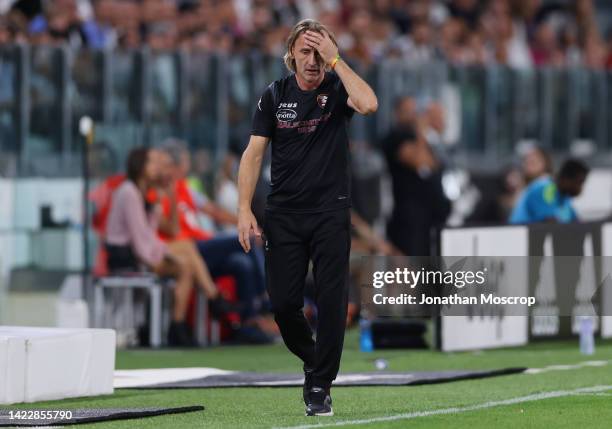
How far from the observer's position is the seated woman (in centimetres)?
1678

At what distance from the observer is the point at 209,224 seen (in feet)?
60.7

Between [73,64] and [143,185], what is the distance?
147cm

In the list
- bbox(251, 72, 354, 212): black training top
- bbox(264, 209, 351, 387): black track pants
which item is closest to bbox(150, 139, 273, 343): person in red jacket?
bbox(264, 209, 351, 387): black track pants

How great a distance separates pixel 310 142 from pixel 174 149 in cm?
821

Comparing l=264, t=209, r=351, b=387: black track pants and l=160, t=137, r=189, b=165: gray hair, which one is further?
l=160, t=137, r=189, b=165: gray hair

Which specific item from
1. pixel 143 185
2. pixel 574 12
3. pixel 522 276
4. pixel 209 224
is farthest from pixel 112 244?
pixel 574 12

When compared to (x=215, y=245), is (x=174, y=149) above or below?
above

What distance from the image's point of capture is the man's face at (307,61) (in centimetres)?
928

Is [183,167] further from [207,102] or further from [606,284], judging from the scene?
[606,284]

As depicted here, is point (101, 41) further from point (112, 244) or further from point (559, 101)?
point (559, 101)

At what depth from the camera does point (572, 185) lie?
17094mm

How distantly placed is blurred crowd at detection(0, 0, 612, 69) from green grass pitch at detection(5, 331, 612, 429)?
4445 millimetres

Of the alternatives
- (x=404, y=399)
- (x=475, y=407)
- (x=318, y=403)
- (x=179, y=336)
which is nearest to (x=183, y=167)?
(x=179, y=336)

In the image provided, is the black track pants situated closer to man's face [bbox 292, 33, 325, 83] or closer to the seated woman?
man's face [bbox 292, 33, 325, 83]
